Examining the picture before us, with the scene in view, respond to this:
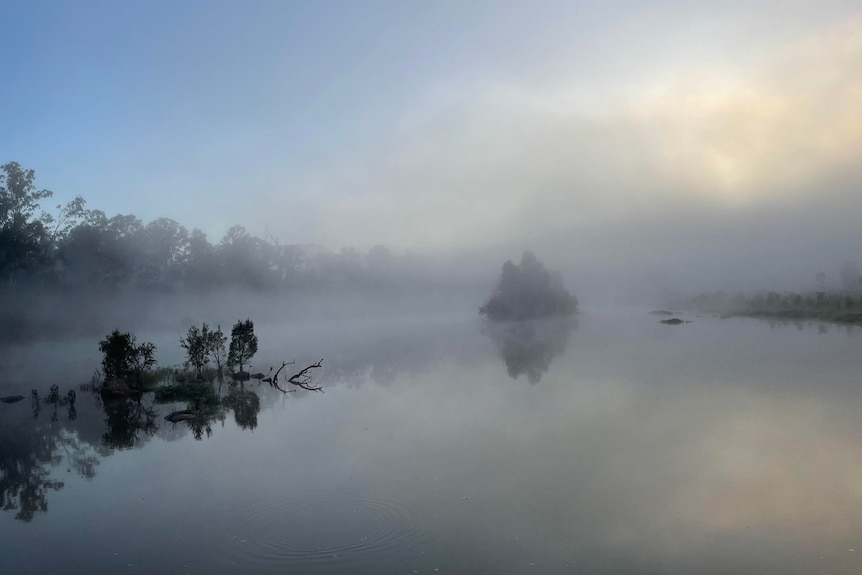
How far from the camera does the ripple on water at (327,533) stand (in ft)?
32.9

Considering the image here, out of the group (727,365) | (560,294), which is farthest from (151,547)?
(560,294)

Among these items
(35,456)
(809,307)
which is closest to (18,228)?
(35,456)

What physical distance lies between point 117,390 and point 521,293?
77057 mm

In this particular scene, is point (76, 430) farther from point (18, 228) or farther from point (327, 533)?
point (18, 228)

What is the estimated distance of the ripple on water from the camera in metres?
10.0

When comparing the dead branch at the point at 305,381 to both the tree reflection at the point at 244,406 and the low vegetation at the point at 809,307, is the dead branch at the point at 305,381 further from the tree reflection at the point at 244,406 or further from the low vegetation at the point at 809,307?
the low vegetation at the point at 809,307

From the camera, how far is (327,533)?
1113cm

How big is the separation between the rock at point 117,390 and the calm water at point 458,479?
5.83ft

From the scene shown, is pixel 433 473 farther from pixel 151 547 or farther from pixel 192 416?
pixel 192 416

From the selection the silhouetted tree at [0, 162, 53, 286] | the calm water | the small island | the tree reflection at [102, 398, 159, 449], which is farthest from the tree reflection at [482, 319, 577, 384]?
the silhouetted tree at [0, 162, 53, 286]

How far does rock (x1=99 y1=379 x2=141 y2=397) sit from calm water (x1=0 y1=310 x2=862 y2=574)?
1778mm

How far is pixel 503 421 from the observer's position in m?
21.0

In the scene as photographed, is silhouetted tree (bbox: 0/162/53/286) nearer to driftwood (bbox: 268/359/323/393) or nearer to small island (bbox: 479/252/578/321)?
driftwood (bbox: 268/359/323/393)

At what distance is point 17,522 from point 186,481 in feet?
12.7
